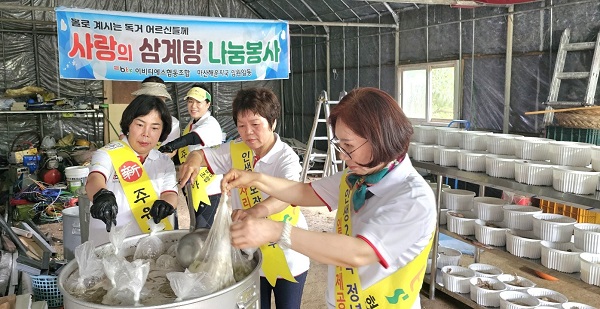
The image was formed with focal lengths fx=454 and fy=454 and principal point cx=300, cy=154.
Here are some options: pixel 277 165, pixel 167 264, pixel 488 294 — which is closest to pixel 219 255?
pixel 167 264

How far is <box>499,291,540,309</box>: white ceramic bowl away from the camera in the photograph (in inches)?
105

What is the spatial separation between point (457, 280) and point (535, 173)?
3.39 ft

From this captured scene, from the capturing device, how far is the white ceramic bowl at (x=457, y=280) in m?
3.19

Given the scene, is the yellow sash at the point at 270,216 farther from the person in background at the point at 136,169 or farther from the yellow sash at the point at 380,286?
the yellow sash at the point at 380,286

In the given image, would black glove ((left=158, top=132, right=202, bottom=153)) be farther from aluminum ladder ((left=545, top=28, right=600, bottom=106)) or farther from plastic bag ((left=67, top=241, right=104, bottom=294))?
aluminum ladder ((left=545, top=28, right=600, bottom=106))

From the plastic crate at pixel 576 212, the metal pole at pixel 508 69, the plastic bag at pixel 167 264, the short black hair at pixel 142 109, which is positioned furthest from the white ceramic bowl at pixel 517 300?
the metal pole at pixel 508 69

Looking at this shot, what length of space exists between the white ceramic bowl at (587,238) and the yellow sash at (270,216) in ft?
5.39

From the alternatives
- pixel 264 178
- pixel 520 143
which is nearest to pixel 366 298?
pixel 264 178

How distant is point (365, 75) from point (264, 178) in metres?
6.80

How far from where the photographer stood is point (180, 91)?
989 centimetres

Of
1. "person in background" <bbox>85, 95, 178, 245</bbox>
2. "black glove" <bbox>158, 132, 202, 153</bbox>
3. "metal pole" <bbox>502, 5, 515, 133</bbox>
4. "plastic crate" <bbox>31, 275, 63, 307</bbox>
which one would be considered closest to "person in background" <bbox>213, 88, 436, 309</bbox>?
"person in background" <bbox>85, 95, 178, 245</bbox>

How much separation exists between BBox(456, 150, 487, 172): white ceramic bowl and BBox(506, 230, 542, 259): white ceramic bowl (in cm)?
45

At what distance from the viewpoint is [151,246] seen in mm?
1553

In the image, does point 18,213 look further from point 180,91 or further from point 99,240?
point 180,91
